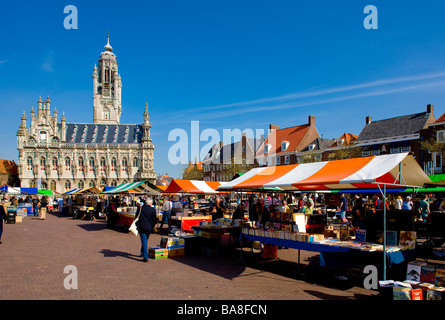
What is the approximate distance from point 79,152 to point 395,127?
7073cm

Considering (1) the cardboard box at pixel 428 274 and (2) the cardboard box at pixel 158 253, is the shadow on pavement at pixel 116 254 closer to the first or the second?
(2) the cardboard box at pixel 158 253

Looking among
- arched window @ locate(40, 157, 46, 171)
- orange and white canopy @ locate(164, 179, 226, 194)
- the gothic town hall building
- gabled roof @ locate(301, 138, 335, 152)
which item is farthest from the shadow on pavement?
arched window @ locate(40, 157, 46, 171)

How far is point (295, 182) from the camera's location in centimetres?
851

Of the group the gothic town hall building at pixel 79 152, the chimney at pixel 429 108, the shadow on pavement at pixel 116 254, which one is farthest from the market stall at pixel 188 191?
the gothic town hall building at pixel 79 152

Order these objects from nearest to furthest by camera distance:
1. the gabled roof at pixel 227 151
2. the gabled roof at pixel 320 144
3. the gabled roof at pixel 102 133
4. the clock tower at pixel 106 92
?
the gabled roof at pixel 320 144 → the gabled roof at pixel 227 151 → the gabled roof at pixel 102 133 → the clock tower at pixel 106 92

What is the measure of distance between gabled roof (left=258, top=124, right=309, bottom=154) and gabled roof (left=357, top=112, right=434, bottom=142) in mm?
12019

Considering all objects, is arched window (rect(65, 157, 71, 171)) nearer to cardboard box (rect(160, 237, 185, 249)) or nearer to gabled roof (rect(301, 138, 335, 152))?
gabled roof (rect(301, 138, 335, 152))

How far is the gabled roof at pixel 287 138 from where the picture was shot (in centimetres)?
5947

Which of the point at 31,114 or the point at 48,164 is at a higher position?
the point at 31,114

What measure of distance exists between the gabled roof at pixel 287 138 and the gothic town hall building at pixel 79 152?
34.4 m

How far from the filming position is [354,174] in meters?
7.48
